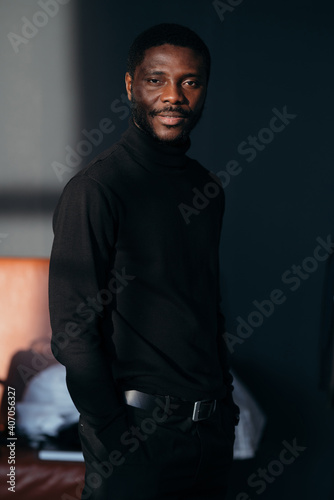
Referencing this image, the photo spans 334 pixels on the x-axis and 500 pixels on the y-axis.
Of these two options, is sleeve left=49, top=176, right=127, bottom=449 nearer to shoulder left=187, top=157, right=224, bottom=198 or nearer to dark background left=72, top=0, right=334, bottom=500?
shoulder left=187, top=157, right=224, bottom=198

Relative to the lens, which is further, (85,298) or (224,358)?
(224,358)

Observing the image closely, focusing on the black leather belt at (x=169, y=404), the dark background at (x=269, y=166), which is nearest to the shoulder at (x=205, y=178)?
the black leather belt at (x=169, y=404)

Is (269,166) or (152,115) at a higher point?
(152,115)

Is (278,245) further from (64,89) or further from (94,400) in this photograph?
(94,400)

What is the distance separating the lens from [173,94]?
1.19 metres

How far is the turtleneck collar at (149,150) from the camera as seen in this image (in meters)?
1.23

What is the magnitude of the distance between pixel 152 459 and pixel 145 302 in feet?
1.05

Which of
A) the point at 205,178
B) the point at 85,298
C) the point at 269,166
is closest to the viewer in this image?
the point at 85,298

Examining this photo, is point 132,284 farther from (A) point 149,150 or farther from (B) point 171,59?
(B) point 171,59

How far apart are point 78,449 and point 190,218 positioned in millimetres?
1127

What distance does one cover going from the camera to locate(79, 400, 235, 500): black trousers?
114cm

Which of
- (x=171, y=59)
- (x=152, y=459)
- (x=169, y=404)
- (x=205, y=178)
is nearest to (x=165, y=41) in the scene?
(x=171, y=59)

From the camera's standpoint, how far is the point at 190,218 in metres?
1.27

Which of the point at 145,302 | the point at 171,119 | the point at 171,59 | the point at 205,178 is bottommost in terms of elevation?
the point at 145,302
